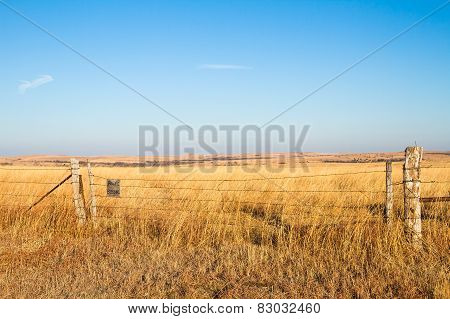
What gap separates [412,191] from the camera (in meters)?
6.22

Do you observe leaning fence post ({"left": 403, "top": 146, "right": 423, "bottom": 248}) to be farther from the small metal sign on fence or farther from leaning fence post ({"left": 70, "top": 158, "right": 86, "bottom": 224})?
the small metal sign on fence

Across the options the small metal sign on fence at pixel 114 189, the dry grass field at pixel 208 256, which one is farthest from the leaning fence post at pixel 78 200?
the small metal sign on fence at pixel 114 189

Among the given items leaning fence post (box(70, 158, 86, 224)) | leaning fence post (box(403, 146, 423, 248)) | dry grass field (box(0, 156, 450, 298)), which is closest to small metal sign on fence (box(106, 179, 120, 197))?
dry grass field (box(0, 156, 450, 298))

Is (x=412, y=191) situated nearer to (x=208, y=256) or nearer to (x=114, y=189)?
(x=208, y=256)

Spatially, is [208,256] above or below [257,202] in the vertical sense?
below

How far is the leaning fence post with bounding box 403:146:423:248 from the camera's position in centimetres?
614

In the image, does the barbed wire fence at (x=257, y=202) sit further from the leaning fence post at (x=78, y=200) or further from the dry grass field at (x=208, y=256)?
the dry grass field at (x=208, y=256)

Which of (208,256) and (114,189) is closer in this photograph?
(208,256)

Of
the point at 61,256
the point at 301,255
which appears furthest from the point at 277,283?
the point at 61,256

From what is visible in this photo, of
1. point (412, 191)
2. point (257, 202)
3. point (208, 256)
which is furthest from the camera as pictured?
point (257, 202)

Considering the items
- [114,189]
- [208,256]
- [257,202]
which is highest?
[114,189]

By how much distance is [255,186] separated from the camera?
12.4 metres

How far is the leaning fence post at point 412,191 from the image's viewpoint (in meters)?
6.14

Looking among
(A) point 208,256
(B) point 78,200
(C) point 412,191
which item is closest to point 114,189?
(B) point 78,200
